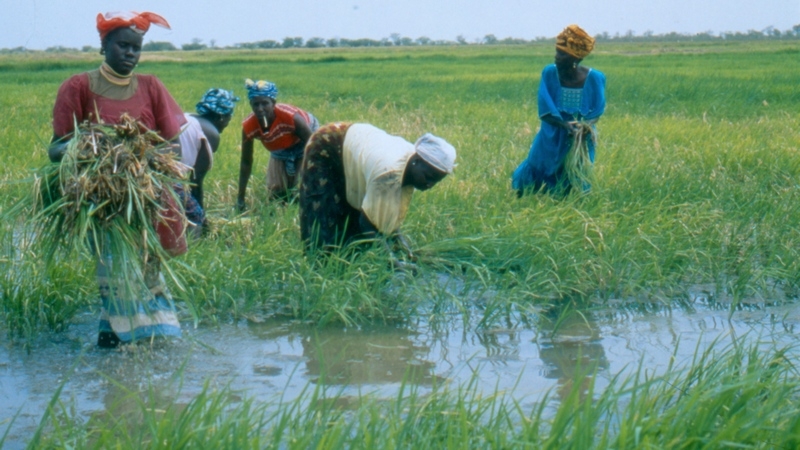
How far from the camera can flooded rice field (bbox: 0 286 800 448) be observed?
11.0 feet

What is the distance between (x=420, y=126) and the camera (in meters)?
10.2

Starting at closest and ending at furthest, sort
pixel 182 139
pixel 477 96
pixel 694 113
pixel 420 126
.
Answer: pixel 182 139
pixel 420 126
pixel 694 113
pixel 477 96

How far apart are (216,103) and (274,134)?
0.60 metres

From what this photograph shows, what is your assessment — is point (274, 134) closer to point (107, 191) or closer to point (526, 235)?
point (526, 235)

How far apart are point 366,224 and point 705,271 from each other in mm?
1910

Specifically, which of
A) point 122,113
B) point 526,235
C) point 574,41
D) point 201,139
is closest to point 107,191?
point 122,113

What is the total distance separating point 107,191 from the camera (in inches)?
126

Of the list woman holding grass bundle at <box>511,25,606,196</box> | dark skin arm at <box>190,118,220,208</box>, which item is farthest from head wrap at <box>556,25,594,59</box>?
dark skin arm at <box>190,118,220,208</box>

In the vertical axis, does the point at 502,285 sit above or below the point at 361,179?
below

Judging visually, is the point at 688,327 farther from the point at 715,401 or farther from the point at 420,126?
the point at 420,126

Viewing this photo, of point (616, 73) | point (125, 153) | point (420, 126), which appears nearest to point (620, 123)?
point (420, 126)

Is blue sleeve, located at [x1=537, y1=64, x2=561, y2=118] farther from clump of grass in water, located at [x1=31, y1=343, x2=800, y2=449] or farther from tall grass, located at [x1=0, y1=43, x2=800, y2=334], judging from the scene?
clump of grass in water, located at [x1=31, y1=343, x2=800, y2=449]

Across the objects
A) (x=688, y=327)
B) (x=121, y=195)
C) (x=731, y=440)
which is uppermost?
(x=121, y=195)

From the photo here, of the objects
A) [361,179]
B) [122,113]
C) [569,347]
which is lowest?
[569,347]
